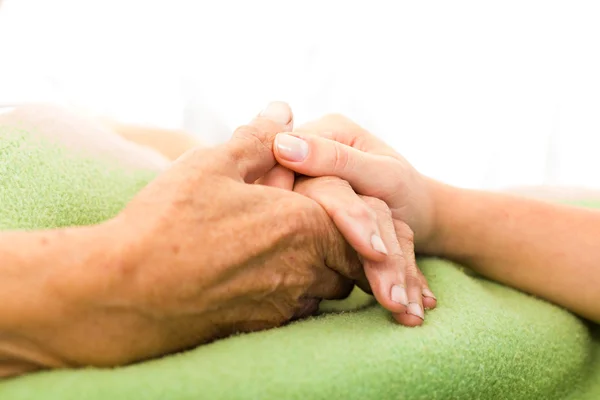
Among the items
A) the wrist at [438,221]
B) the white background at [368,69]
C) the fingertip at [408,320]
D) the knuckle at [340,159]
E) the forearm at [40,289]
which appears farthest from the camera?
the white background at [368,69]

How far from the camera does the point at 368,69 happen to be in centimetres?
175

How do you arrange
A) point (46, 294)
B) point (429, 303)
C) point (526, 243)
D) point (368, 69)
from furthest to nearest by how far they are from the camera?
point (368, 69) → point (526, 243) → point (429, 303) → point (46, 294)

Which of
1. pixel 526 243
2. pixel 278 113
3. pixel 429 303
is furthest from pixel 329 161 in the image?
pixel 526 243

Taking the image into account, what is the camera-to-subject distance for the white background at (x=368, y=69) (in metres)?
1.62

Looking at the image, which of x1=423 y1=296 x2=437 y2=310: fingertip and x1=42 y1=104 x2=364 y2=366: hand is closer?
x1=42 y1=104 x2=364 y2=366: hand

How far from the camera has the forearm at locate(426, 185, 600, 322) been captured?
0.83 meters

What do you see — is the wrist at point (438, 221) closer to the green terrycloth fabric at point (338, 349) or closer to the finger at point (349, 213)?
the green terrycloth fabric at point (338, 349)

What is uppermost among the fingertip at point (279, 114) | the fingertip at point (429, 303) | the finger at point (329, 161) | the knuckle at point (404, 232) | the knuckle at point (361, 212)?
the fingertip at point (279, 114)

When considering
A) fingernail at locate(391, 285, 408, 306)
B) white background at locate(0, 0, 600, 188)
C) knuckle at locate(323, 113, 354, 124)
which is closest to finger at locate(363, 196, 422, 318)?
fingernail at locate(391, 285, 408, 306)

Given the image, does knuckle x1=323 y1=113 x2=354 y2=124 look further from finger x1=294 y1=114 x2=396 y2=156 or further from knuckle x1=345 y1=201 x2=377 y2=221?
knuckle x1=345 y1=201 x2=377 y2=221

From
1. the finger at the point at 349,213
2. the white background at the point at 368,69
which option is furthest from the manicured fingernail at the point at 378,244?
the white background at the point at 368,69

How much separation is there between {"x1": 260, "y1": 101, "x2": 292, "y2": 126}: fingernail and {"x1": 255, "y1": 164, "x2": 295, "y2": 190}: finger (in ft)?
0.23

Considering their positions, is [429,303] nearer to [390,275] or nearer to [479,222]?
[390,275]

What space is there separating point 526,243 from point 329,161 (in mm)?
348
